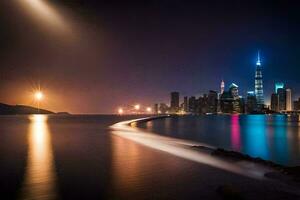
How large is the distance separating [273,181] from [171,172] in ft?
14.3

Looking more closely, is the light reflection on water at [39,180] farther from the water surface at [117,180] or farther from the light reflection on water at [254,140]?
the light reflection on water at [254,140]

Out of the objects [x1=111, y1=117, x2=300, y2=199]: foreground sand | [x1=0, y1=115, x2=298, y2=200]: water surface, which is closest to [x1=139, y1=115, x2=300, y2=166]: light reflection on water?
[x1=111, y1=117, x2=300, y2=199]: foreground sand

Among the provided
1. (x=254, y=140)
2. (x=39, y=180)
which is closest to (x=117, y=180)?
(x=39, y=180)

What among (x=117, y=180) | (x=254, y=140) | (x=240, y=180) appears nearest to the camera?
(x=117, y=180)

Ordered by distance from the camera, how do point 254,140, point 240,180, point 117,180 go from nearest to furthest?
point 117,180, point 240,180, point 254,140

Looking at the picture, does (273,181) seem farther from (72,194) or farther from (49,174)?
(49,174)

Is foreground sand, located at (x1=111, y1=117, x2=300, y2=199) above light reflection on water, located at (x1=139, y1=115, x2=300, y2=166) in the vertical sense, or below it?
above

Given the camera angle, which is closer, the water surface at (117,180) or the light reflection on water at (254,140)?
the water surface at (117,180)

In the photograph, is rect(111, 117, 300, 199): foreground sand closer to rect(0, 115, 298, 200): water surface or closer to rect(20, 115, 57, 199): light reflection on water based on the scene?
rect(0, 115, 298, 200): water surface

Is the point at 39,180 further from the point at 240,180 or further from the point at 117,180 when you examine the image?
the point at 240,180

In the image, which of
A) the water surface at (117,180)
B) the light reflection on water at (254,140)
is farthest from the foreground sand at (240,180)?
the light reflection on water at (254,140)

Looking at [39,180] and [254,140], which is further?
[254,140]

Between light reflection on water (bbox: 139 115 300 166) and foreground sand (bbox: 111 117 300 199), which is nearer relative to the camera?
foreground sand (bbox: 111 117 300 199)

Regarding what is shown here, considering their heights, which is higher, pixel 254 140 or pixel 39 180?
pixel 39 180
